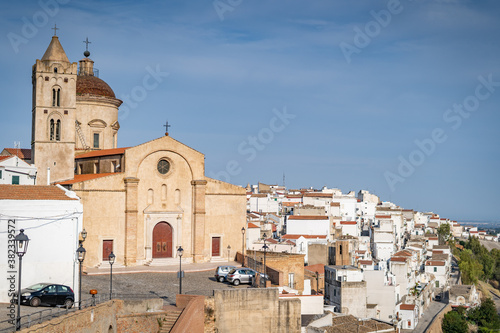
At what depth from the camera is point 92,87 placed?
152 feet

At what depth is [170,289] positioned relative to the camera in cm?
3069

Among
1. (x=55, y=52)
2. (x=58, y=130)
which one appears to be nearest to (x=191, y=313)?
(x=58, y=130)

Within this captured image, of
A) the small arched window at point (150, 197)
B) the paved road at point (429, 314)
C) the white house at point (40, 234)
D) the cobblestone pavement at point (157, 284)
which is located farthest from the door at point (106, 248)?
the paved road at point (429, 314)

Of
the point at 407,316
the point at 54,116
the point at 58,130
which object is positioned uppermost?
the point at 54,116

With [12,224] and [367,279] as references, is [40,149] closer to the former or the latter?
[12,224]

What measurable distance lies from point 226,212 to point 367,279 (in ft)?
73.1

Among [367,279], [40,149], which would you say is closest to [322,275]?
[367,279]

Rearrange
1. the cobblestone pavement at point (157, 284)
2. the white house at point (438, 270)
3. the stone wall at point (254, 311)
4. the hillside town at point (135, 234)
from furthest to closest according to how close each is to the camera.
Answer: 1. the white house at point (438, 270)
2. the cobblestone pavement at point (157, 284)
3. the stone wall at point (254, 311)
4. the hillside town at point (135, 234)

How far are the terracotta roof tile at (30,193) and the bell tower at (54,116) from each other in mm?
12244

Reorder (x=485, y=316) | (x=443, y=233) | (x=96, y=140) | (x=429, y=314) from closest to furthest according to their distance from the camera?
(x=96, y=140) → (x=485, y=316) → (x=429, y=314) → (x=443, y=233)

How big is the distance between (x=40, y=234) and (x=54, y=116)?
17.1 metres

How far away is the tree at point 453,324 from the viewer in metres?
62.6

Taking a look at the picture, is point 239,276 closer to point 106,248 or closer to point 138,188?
point 106,248

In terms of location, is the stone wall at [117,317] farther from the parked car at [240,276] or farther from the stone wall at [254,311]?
the parked car at [240,276]
